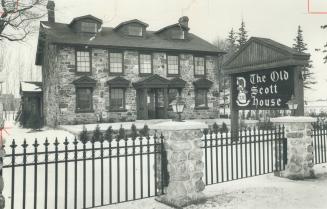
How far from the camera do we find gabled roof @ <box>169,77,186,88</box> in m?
25.7

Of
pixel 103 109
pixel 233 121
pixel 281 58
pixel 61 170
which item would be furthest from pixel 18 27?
pixel 281 58

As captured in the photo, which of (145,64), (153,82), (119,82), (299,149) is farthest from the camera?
(145,64)

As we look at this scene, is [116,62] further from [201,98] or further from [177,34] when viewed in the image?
[201,98]

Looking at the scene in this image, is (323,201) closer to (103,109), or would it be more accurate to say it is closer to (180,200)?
(180,200)

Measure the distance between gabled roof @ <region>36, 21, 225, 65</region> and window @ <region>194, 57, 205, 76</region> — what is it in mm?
697

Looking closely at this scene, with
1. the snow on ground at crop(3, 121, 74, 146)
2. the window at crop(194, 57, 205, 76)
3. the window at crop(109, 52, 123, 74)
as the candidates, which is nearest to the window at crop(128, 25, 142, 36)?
the window at crop(109, 52, 123, 74)

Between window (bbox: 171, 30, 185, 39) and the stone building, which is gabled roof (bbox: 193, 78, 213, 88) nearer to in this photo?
the stone building

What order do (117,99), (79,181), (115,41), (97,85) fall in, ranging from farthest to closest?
(115,41) < (117,99) < (97,85) < (79,181)

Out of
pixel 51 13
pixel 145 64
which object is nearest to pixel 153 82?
pixel 145 64

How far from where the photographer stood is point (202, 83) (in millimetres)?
27000

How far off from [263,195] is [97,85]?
1845 centimetres

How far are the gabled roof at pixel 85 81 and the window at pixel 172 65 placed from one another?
6150 millimetres

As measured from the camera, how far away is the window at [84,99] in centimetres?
2300

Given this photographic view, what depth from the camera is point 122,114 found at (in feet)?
79.7
